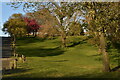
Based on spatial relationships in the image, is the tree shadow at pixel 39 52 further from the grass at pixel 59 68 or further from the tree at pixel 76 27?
the tree at pixel 76 27

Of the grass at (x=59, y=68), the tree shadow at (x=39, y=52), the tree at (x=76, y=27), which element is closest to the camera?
the grass at (x=59, y=68)

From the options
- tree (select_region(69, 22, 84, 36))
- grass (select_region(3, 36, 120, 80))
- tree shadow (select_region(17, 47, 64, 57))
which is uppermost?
tree (select_region(69, 22, 84, 36))

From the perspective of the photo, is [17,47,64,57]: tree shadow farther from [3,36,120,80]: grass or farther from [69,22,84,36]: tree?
[69,22,84,36]: tree

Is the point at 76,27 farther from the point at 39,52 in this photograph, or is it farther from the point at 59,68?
the point at 39,52

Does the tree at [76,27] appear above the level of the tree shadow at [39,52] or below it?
above

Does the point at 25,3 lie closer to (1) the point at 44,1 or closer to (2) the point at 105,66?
(1) the point at 44,1

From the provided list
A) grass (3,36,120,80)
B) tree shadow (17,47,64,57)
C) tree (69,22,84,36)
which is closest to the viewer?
grass (3,36,120,80)

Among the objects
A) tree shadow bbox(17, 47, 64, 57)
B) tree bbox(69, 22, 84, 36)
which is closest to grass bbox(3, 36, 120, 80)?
tree shadow bbox(17, 47, 64, 57)

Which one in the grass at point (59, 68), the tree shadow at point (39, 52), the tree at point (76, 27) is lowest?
the tree shadow at point (39, 52)

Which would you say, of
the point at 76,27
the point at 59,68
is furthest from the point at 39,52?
the point at 59,68

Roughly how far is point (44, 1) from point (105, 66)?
27.8 ft

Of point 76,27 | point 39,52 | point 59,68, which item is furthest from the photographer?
point 39,52

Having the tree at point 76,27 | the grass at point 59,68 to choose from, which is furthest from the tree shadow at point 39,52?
the tree at point 76,27

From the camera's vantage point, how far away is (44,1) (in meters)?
16.7
